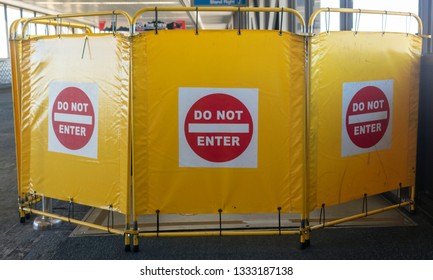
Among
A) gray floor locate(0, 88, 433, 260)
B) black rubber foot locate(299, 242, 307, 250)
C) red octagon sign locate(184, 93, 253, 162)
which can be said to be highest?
red octagon sign locate(184, 93, 253, 162)

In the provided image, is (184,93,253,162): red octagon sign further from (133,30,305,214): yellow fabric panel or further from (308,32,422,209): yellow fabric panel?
(308,32,422,209): yellow fabric panel

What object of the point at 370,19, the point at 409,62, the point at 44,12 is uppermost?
the point at 44,12

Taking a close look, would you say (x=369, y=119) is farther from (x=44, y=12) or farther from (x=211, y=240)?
(x=44, y=12)

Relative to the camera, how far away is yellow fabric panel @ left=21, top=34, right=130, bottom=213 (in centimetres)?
384

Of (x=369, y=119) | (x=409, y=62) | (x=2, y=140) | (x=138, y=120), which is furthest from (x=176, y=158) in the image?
(x=2, y=140)

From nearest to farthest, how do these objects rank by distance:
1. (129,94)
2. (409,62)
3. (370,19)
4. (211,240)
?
(129,94), (211,240), (409,62), (370,19)

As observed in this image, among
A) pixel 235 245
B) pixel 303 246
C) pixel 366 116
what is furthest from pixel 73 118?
pixel 366 116

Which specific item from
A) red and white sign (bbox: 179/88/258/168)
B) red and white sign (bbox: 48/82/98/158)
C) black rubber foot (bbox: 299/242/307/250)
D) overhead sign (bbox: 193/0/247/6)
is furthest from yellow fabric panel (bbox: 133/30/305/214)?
overhead sign (bbox: 193/0/247/6)

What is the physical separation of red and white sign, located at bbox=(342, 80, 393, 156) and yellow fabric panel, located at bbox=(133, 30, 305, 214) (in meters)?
0.50

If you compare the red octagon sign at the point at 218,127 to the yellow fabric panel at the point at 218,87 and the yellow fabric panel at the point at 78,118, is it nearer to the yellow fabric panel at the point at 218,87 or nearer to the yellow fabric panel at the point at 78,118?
the yellow fabric panel at the point at 218,87

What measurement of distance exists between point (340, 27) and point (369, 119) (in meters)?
2.34

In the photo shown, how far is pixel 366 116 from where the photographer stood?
4.25 m

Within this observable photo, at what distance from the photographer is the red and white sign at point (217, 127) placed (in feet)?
12.4

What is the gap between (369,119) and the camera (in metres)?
4.28
